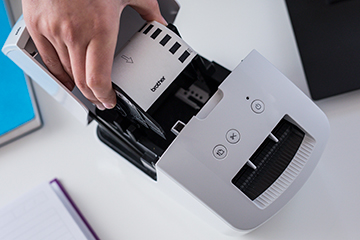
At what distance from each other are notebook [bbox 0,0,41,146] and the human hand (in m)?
0.29

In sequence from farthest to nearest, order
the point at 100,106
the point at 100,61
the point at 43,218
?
the point at 43,218, the point at 100,106, the point at 100,61

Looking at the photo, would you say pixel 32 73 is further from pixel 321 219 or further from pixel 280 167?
pixel 321 219

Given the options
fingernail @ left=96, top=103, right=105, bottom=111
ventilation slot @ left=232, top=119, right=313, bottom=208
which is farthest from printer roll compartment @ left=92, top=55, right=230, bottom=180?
ventilation slot @ left=232, top=119, right=313, bottom=208

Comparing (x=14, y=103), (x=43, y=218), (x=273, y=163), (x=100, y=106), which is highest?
(x=273, y=163)

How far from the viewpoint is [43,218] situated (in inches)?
24.9

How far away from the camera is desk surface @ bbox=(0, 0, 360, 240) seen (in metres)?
0.58

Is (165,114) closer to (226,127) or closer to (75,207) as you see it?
(226,127)

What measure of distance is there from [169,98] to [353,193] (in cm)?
36

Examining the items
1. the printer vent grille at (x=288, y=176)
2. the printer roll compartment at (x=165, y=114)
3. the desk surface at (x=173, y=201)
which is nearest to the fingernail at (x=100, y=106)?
the printer roll compartment at (x=165, y=114)

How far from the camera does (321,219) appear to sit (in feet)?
1.87

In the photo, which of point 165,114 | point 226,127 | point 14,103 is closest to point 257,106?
point 226,127

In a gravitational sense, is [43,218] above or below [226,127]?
below

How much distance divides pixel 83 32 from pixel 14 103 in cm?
38

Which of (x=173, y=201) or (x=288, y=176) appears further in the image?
(x=173, y=201)
